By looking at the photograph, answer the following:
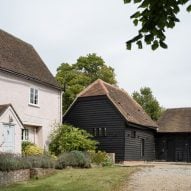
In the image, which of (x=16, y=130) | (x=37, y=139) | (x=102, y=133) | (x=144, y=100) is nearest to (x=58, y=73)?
A: (x=144, y=100)

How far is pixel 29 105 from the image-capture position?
3003 cm

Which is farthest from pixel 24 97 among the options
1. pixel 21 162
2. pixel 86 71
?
pixel 86 71

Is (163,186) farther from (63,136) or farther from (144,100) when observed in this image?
(144,100)

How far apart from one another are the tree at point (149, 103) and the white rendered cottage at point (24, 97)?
30653 mm

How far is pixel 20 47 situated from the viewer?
33.4 meters

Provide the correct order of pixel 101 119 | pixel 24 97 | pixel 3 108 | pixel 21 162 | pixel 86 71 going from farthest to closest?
1. pixel 86 71
2. pixel 101 119
3. pixel 24 97
4. pixel 3 108
5. pixel 21 162

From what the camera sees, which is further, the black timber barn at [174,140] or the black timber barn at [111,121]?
the black timber barn at [174,140]

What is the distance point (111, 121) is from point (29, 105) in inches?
328

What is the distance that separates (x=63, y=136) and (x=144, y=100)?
32.9m

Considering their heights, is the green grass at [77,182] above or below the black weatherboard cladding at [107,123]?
below

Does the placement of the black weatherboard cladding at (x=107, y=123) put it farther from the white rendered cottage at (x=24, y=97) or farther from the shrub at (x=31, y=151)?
the shrub at (x=31, y=151)

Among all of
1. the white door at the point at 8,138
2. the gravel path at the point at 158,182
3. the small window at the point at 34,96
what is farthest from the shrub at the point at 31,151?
the gravel path at the point at 158,182

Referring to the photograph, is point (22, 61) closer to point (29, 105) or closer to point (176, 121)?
point (29, 105)

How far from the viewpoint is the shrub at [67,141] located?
3178cm
